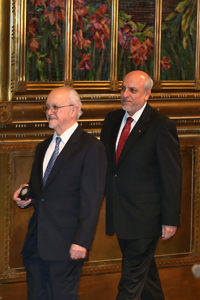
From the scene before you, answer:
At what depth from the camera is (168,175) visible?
4.14 m

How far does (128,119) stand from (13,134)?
117cm

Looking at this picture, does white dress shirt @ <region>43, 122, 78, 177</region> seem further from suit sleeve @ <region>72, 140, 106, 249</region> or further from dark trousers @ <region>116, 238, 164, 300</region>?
dark trousers @ <region>116, 238, 164, 300</region>

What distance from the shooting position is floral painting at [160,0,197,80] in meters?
5.56

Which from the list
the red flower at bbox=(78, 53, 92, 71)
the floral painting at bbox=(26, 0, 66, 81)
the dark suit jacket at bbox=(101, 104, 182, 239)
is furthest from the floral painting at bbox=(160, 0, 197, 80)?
the dark suit jacket at bbox=(101, 104, 182, 239)

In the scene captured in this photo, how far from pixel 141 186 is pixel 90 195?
Result: 2.48 ft

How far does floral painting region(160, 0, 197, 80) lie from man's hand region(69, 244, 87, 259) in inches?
103

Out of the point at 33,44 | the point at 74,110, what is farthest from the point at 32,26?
the point at 74,110

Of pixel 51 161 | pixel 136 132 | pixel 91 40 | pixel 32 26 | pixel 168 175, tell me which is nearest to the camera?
pixel 51 161

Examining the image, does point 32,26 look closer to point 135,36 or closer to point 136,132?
point 135,36

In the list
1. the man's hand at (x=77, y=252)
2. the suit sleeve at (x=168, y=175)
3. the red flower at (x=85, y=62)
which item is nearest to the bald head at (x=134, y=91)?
the suit sleeve at (x=168, y=175)

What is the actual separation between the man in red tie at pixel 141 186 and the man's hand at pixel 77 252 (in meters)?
0.75

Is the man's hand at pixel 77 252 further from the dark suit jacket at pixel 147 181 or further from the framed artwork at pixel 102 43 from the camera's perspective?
the framed artwork at pixel 102 43

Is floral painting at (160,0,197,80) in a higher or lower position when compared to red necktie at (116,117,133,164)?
higher

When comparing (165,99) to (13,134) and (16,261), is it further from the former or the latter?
(16,261)
